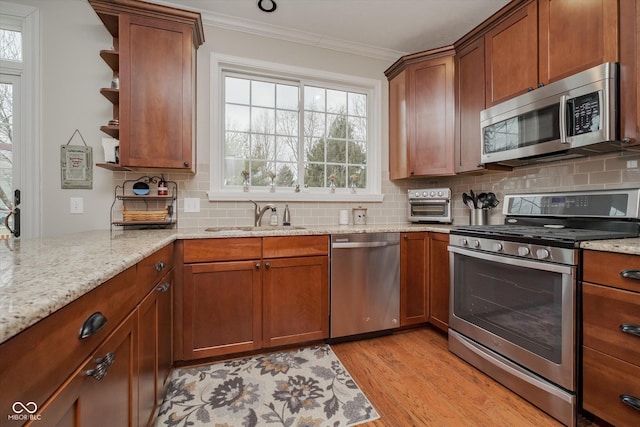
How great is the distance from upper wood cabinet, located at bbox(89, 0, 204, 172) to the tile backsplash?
1.19 feet

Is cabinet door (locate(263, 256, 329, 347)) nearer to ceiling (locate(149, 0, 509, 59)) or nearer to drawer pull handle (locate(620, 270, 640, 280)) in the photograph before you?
drawer pull handle (locate(620, 270, 640, 280))

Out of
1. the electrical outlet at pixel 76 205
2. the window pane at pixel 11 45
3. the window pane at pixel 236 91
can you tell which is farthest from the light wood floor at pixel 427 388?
the window pane at pixel 11 45

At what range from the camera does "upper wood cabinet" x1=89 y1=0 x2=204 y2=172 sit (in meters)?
1.96

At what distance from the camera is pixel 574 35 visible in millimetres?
1671

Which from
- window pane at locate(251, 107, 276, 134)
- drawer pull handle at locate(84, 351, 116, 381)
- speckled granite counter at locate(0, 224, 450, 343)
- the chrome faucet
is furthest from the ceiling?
drawer pull handle at locate(84, 351, 116, 381)

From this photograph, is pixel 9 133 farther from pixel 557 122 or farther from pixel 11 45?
pixel 557 122

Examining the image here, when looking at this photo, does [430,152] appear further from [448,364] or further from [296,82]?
[448,364]

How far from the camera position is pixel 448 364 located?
196 centimetres

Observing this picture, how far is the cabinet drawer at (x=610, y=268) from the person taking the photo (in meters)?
1.20

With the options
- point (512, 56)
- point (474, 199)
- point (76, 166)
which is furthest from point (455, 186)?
point (76, 166)

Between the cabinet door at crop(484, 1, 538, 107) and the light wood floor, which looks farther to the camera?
the cabinet door at crop(484, 1, 538, 107)

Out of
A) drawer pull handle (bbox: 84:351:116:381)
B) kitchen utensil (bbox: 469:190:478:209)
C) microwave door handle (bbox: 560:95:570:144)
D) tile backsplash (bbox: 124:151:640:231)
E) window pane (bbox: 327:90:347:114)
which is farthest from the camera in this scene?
window pane (bbox: 327:90:347:114)

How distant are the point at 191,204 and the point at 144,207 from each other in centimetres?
36

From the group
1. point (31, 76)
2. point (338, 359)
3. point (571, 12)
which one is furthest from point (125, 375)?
point (571, 12)
